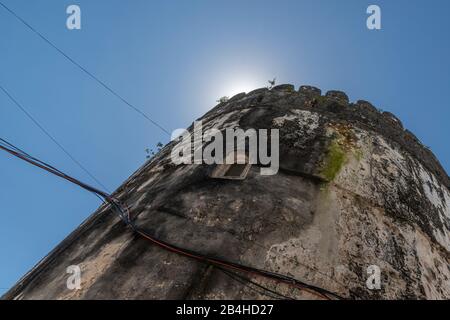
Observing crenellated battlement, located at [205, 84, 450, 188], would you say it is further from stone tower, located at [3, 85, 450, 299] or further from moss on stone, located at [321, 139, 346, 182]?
moss on stone, located at [321, 139, 346, 182]

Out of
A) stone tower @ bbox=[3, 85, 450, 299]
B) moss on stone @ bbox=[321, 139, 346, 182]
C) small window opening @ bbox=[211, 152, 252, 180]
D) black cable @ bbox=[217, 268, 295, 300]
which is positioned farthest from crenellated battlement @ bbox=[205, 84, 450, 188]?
black cable @ bbox=[217, 268, 295, 300]

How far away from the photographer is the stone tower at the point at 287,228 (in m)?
3.36

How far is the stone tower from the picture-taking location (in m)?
3.36

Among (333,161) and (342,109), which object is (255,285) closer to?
(333,161)

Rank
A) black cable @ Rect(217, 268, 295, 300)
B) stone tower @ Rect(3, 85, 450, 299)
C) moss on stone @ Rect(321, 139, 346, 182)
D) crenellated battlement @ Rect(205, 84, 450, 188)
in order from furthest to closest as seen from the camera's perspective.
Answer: crenellated battlement @ Rect(205, 84, 450, 188), moss on stone @ Rect(321, 139, 346, 182), stone tower @ Rect(3, 85, 450, 299), black cable @ Rect(217, 268, 295, 300)

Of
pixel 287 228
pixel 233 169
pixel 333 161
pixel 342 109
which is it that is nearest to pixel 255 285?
pixel 287 228

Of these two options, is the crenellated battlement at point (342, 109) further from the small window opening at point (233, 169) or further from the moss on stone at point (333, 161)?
the small window opening at point (233, 169)

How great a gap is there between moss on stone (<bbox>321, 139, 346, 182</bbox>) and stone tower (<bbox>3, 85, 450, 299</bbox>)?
20mm

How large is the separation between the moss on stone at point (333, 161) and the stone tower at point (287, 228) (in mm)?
20

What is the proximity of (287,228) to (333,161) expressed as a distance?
148 cm

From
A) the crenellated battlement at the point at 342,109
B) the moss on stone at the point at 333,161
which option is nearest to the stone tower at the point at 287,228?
the moss on stone at the point at 333,161
